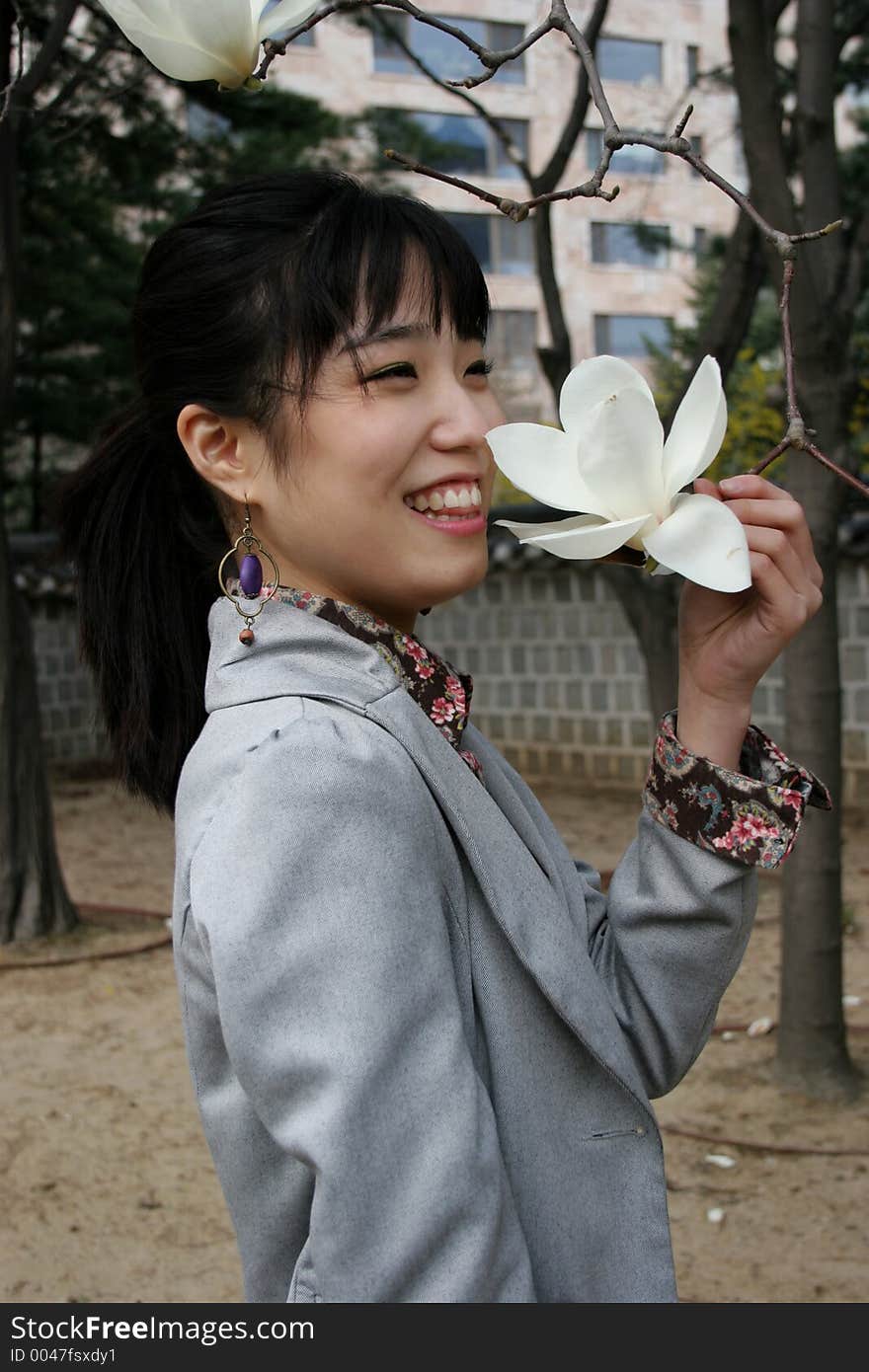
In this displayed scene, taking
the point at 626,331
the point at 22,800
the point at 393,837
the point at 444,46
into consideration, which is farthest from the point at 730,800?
the point at 626,331

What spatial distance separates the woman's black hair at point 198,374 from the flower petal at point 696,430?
0.96ft

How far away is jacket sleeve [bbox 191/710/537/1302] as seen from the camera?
89cm

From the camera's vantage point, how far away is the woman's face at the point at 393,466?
42.3 inches

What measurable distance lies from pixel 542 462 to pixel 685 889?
0.42 meters

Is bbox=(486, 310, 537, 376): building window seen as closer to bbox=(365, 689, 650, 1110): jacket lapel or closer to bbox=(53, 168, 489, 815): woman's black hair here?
bbox=(53, 168, 489, 815): woman's black hair

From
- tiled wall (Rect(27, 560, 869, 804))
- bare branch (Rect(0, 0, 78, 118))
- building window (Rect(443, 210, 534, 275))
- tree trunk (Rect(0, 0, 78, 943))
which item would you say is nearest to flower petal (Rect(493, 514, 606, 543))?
bare branch (Rect(0, 0, 78, 118))

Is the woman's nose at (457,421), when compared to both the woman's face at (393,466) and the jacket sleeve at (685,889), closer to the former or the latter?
the woman's face at (393,466)

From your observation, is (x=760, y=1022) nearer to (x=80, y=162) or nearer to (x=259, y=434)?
(x=259, y=434)

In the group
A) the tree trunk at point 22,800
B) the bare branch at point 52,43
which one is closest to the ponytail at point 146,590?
the bare branch at point 52,43

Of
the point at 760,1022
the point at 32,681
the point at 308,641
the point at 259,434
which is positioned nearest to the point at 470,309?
the point at 259,434

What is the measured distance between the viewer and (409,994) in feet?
3.01

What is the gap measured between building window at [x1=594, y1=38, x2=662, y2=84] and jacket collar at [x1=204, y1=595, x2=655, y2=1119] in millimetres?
26777

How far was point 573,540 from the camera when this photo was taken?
0.87 meters
